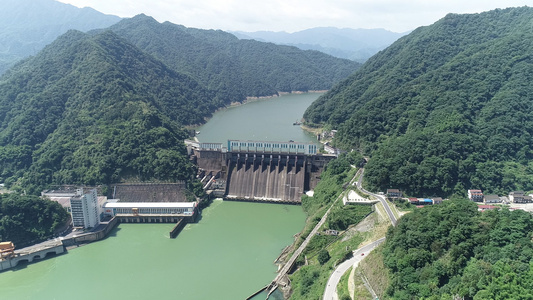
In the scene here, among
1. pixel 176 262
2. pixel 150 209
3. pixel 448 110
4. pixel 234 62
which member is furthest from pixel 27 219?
pixel 234 62

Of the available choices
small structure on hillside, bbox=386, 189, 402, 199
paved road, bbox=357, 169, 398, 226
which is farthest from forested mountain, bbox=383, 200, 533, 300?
small structure on hillside, bbox=386, 189, 402, 199

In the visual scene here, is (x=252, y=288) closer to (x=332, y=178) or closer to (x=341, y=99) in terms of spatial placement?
(x=332, y=178)

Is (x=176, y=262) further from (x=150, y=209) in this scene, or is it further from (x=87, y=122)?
(x=87, y=122)

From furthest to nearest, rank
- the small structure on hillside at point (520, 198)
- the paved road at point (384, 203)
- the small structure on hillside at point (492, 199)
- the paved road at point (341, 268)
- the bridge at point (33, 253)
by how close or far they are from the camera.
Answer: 1. the small structure on hillside at point (492, 199)
2. the small structure on hillside at point (520, 198)
3. the bridge at point (33, 253)
4. the paved road at point (384, 203)
5. the paved road at point (341, 268)

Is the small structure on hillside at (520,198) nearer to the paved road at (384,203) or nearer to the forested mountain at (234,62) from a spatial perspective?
the paved road at (384,203)

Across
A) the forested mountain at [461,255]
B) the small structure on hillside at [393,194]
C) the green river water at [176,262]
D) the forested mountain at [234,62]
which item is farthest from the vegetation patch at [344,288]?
the forested mountain at [234,62]

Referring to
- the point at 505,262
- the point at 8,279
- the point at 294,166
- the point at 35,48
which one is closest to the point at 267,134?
the point at 294,166
